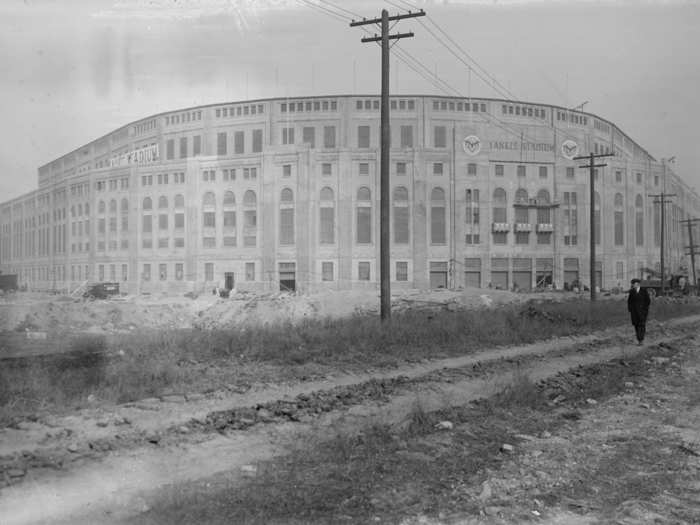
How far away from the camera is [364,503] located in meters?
4.60

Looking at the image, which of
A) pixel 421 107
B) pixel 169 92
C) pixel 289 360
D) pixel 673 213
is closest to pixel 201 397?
pixel 289 360

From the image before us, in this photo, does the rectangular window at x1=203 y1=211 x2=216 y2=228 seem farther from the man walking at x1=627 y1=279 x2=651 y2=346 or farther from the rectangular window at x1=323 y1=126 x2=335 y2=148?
the man walking at x1=627 y1=279 x2=651 y2=346

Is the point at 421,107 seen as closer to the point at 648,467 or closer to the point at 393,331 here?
the point at 393,331

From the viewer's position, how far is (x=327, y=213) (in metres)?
56.3

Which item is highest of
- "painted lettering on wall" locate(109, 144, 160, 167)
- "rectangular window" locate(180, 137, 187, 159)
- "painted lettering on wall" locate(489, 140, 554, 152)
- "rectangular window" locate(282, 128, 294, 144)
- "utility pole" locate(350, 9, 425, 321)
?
"rectangular window" locate(282, 128, 294, 144)

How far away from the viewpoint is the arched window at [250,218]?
5503 cm

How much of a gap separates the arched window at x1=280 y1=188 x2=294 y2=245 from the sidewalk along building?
0.45 feet

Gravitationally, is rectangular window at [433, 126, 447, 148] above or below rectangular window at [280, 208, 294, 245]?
above

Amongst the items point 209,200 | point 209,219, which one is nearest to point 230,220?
point 209,219

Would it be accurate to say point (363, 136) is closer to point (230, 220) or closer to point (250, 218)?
point (250, 218)

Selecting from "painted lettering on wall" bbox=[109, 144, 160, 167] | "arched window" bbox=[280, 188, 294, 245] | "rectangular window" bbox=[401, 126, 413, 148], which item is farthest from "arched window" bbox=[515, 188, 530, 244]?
"painted lettering on wall" bbox=[109, 144, 160, 167]

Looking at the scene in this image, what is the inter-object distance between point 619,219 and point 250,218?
42.8m

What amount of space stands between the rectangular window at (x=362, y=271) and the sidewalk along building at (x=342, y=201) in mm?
103

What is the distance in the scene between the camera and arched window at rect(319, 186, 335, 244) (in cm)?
5597
